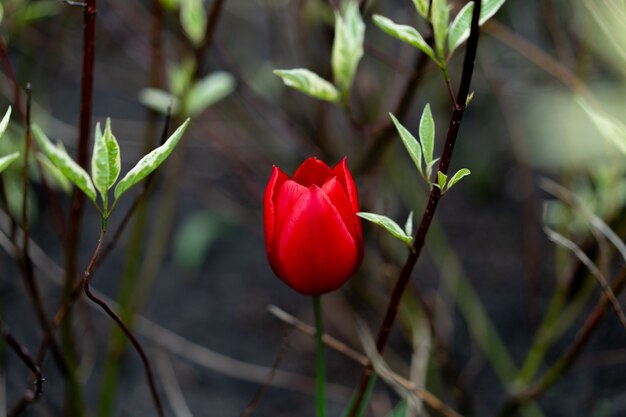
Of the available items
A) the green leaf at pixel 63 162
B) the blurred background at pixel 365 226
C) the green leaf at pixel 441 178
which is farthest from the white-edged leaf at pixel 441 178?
the blurred background at pixel 365 226

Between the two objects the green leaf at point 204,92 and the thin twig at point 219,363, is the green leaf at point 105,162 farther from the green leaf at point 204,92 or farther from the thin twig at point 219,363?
the thin twig at point 219,363

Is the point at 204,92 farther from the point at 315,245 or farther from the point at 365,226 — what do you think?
the point at 315,245

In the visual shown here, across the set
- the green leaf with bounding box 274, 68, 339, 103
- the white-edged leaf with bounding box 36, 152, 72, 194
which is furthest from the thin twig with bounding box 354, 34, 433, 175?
the white-edged leaf with bounding box 36, 152, 72, 194

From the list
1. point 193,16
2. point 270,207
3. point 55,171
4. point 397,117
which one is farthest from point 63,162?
point 397,117

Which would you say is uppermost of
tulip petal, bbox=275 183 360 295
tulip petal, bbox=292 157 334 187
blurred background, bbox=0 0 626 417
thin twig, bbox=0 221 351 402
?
tulip petal, bbox=292 157 334 187

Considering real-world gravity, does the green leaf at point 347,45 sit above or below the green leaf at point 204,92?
above

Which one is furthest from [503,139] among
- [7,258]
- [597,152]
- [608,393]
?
[7,258]

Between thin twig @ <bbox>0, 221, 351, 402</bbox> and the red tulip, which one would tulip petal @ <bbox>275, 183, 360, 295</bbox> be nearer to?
the red tulip

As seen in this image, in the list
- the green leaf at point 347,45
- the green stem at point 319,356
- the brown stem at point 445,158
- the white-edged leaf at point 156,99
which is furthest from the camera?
the white-edged leaf at point 156,99
